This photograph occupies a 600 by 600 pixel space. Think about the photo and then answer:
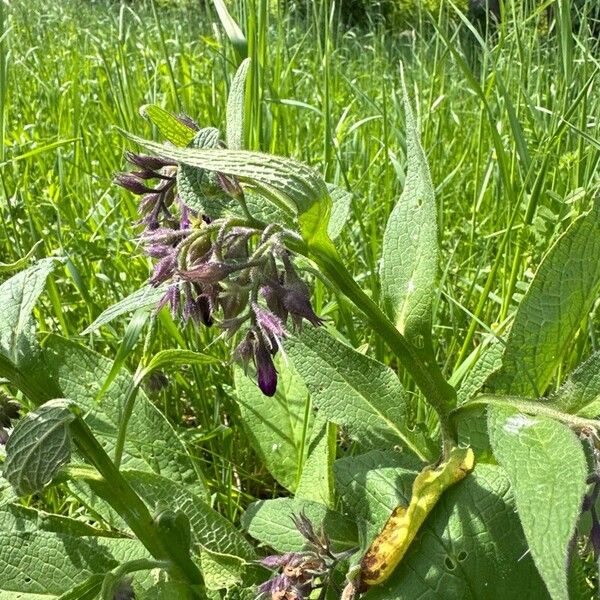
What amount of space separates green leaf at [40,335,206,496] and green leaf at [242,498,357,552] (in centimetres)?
20

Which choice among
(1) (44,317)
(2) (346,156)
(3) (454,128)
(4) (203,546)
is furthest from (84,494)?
(3) (454,128)

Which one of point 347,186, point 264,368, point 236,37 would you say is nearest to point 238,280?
point 264,368

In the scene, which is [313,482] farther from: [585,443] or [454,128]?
[454,128]

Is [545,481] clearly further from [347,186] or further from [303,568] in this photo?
[347,186]

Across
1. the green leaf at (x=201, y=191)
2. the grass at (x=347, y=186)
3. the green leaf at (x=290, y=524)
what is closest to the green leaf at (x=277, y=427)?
the grass at (x=347, y=186)

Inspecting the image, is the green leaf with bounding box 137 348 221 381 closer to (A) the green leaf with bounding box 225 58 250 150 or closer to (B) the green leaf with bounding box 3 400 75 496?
(B) the green leaf with bounding box 3 400 75 496

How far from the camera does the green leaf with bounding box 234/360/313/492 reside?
4.30 ft

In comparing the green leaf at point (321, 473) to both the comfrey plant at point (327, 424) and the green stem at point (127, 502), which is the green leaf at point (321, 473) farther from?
the green stem at point (127, 502)

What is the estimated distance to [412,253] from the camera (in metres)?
1.04

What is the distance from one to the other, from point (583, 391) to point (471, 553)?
21 centimetres

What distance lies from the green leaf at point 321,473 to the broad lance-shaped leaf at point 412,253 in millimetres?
227

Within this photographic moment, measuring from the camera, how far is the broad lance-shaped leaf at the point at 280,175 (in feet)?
2.43

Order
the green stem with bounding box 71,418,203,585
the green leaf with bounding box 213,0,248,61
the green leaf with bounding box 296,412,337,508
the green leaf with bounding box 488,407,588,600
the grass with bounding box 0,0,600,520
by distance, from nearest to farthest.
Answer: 1. the green leaf with bounding box 488,407,588,600
2. the green stem with bounding box 71,418,203,585
3. the green leaf with bounding box 296,412,337,508
4. the green leaf with bounding box 213,0,248,61
5. the grass with bounding box 0,0,600,520

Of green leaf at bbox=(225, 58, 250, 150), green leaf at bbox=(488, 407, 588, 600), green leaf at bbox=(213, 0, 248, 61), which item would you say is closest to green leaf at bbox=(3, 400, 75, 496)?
green leaf at bbox=(225, 58, 250, 150)
